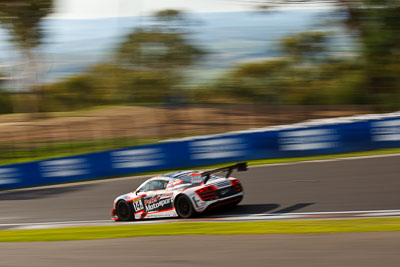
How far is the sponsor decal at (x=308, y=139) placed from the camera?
18.6 m

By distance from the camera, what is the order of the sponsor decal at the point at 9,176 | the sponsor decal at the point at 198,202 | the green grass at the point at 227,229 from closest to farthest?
1. the green grass at the point at 227,229
2. the sponsor decal at the point at 198,202
3. the sponsor decal at the point at 9,176

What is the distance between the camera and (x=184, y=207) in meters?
12.2

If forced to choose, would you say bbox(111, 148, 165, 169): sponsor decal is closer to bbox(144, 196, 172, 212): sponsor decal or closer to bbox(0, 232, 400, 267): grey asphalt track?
bbox(144, 196, 172, 212): sponsor decal

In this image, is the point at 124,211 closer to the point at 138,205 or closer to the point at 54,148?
the point at 138,205

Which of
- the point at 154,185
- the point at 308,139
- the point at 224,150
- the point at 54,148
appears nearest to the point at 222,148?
the point at 224,150

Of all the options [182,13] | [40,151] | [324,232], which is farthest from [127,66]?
[324,232]

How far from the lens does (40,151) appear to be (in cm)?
3042

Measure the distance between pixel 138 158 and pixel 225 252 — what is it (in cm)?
1330

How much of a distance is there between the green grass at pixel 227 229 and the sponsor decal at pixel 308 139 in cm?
891

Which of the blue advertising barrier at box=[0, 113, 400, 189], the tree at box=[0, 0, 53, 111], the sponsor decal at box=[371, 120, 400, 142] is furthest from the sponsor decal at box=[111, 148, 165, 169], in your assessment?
the tree at box=[0, 0, 53, 111]

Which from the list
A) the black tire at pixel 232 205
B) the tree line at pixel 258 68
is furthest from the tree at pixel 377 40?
the black tire at pixel 232 205

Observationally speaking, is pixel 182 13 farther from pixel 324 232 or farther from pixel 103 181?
pixel 324 232

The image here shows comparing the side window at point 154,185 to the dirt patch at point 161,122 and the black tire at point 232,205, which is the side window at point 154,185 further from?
the dirt patch at point 161,122

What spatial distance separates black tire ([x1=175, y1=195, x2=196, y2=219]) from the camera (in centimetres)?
1196
